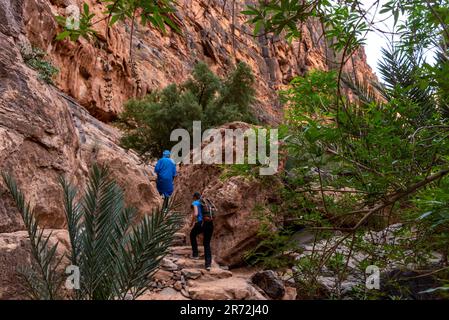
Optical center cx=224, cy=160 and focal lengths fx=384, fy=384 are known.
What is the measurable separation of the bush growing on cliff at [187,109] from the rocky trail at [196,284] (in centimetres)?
749

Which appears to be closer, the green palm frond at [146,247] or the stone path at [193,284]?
the green palm frond at [146,247]

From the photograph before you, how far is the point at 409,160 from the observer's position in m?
2.98

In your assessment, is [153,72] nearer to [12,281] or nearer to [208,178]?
[208,178]

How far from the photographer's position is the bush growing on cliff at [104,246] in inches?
75.2

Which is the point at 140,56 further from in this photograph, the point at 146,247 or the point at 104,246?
the point at 146,247

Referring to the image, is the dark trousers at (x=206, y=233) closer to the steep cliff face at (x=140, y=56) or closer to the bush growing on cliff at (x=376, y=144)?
the bush growing on cliff at (x=376, y=144)

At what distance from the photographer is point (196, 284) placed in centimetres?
543

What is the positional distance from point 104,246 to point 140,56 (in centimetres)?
2087

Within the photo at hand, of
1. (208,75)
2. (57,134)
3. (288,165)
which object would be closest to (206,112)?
(208,75)

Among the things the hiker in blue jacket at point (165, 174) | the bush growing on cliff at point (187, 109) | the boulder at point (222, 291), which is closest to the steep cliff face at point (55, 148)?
the hiker in blue jacket at point (165, 174)

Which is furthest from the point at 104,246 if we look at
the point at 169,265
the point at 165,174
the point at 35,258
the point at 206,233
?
the point at 165,174

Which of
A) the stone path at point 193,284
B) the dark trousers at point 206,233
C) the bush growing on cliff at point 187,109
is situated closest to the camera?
the stone path at point 193,284

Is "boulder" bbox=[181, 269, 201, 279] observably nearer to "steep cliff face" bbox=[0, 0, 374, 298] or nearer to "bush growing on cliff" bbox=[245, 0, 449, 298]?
"steep cliff face" bbox=[0, 0, 374, 298]
